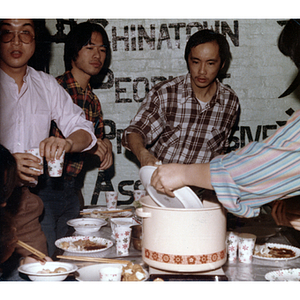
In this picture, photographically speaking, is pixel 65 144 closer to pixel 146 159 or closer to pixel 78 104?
pixel 146 159

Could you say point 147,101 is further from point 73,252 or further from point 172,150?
point 73,252

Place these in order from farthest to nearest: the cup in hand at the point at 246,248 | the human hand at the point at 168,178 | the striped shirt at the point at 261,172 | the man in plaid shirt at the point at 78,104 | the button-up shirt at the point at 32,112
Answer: the man in plaid shirt at the point at 78,104 < the button-up shirt at the point at 32,112 < the cup in hand at the point at 246,248 < the human hand at the point at 168,178 < the striped shirt at the point at 261,172

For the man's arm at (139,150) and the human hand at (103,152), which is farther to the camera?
the human hand at (103,152)

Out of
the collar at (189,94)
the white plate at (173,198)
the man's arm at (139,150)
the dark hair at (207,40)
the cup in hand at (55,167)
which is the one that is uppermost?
the dark hair at (207,40)

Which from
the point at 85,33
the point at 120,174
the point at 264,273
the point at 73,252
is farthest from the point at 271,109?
the point at 73,252

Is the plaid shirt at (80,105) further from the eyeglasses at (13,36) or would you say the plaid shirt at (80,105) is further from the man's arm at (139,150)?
the eyeglasses at (13,36)

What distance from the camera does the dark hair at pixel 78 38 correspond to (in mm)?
2686

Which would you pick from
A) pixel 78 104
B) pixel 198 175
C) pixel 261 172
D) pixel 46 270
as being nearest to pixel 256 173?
pixel 261 172

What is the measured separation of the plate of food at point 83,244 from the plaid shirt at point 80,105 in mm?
1034

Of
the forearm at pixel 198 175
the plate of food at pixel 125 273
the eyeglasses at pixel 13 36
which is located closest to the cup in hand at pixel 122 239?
the plate of food at pixel 125 273

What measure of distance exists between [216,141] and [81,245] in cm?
145

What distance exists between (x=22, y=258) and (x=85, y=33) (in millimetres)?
1785

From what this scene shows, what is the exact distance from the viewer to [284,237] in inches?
68.7

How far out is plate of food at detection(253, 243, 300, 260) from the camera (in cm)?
144
